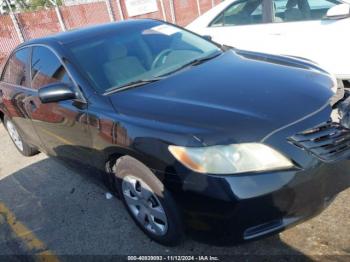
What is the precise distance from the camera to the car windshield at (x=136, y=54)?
3.05 m

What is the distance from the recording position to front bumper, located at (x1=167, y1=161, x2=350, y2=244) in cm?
210

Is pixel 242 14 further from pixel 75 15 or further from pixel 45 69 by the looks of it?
pixel 75 15

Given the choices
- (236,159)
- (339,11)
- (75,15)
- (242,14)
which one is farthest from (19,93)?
(75,15)

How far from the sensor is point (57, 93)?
9.60 ft

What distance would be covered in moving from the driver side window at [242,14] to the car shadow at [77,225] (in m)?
3.23

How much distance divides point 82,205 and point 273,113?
2.15 metres

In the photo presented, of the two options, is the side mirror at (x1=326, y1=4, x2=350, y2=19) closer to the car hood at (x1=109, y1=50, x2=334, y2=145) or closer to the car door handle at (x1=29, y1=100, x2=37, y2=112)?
the car hood at (x1=109, y1=50, x2=334, y2=145)

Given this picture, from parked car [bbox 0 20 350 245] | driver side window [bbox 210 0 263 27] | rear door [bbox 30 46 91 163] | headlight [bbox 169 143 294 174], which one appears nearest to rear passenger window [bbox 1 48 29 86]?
rear door [bbox 30 46 91 163]

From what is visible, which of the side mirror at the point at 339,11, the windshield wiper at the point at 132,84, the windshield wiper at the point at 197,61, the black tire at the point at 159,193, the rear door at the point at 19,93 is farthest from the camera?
the side mirror at the point at 339,11

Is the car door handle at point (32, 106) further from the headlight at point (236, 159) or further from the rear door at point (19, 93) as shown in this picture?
the headlight at point (236, 159)

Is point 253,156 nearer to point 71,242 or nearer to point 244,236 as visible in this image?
point 244,236

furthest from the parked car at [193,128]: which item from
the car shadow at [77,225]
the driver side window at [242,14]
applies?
the driver side window at [242,14]

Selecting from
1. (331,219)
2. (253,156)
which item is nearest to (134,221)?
(253,156)

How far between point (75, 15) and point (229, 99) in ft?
45.7
